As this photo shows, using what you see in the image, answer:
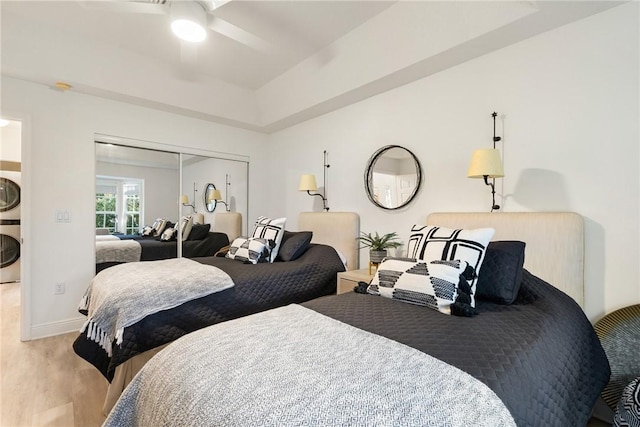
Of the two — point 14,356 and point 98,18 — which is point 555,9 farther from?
point 14,356

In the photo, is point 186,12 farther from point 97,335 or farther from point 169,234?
point 169,234

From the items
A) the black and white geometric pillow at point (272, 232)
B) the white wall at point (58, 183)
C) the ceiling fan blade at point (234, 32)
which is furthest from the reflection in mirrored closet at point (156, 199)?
the ceiling fan blade at point (234, 32)

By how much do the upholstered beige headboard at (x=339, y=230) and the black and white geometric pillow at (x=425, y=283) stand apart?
4.50 ft

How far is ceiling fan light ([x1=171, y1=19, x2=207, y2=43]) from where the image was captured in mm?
1948

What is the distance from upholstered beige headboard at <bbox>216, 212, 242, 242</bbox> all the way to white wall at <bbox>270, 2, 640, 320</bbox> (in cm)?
221

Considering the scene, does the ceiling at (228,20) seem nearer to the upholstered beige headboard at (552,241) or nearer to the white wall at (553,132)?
the white wall at (553,132)

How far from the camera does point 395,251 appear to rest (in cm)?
Answer: 289

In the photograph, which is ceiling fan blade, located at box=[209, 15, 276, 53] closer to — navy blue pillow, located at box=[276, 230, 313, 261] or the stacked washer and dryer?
navy blue pillow, located at box=[276, 230, 313, 261]

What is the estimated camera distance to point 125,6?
1780 mm

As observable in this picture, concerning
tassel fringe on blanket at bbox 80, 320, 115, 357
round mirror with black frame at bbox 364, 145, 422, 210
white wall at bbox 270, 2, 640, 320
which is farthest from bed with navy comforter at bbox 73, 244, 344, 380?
white wall at bbox 270, 2, 640, 320

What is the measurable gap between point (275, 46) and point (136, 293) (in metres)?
1.95

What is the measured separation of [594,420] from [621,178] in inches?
55.8

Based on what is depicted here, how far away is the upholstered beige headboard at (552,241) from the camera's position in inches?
71.6

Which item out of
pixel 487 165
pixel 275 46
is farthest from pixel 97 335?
pixel 487 165
